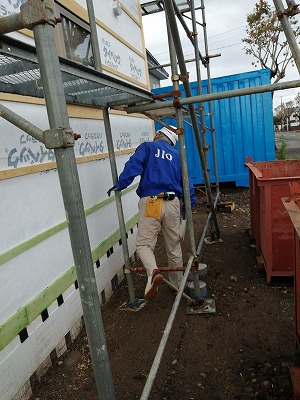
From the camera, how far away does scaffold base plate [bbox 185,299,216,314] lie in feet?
12.0

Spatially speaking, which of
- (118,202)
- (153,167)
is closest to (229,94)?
(153,167)

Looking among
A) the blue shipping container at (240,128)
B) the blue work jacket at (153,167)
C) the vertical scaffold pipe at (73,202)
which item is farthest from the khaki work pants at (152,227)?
the blue shipping container at (240,128)

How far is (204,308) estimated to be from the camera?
3.70m

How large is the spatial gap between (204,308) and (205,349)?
67cm

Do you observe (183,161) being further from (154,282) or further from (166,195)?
(154,282)

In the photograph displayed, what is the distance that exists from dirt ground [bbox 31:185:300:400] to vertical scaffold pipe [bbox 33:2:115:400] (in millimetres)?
1243

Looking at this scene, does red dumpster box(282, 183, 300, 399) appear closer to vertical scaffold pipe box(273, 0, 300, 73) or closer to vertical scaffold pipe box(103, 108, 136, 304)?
vertical scaffold pipe box(273, 0, 300, 73)

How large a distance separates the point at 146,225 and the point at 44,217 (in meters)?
1.12

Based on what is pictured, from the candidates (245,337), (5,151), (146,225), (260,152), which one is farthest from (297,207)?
(260,152)

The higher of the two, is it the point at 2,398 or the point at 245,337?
the point at 2,398

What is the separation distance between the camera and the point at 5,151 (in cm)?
266

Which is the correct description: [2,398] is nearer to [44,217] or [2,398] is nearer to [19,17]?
[44,217]

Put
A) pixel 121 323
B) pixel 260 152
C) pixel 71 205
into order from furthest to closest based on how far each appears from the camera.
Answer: pixel 260 152
pixel 121 323
pixel 71 205

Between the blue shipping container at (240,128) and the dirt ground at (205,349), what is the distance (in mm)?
5331
